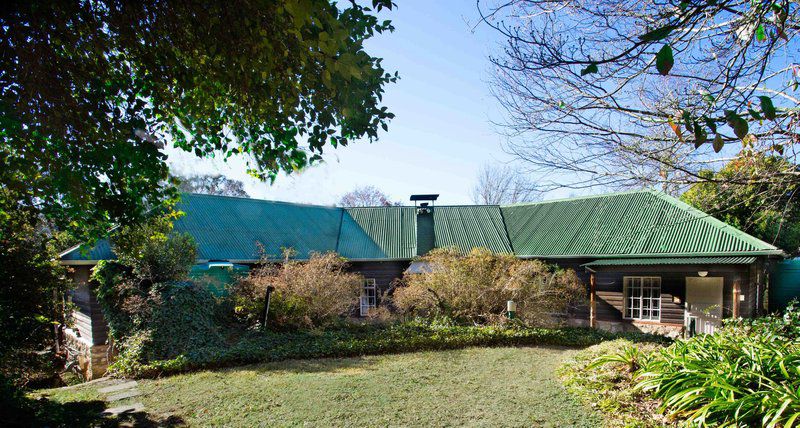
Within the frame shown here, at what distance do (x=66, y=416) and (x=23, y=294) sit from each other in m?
2.07

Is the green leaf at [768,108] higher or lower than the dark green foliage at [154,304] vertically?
higher

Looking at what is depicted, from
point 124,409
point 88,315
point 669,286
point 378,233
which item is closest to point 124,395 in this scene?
point 124,409

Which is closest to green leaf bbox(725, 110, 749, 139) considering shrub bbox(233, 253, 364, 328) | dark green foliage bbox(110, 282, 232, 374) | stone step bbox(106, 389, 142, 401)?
stone step bbox(106, 389, 142, 401)

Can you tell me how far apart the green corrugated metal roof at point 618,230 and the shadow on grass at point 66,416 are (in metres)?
12.1

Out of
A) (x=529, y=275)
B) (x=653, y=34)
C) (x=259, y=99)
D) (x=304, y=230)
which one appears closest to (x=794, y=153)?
(x=653, y=34)

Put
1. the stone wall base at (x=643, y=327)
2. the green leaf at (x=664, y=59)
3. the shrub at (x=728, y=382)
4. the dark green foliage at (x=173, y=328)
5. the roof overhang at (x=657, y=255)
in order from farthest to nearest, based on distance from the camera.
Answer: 1. the stone wall base at (x=643, y=327)
2. the roof overhang at (x=657, y=255)
3. the dark green foliage at (x=173, y=328)
4. the shrub at (x=728, y=382)
5. the green leaf at (x=664, y=59)

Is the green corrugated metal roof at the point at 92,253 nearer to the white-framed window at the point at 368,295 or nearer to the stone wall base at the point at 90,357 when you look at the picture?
the stone wall base at the point at 90,357

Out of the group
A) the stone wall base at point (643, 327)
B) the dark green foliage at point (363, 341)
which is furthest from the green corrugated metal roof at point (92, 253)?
the stone wall base at point (643, 327)

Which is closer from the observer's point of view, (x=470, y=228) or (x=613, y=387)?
(x=613, y=387)

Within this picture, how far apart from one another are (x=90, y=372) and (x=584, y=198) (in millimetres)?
17686

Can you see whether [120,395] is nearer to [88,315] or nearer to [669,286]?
[88,315]

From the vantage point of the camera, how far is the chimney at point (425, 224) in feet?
58.7

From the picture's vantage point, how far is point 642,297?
46.9 ft

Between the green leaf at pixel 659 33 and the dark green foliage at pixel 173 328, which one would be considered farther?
the dark green foliage at pixel 173 328
